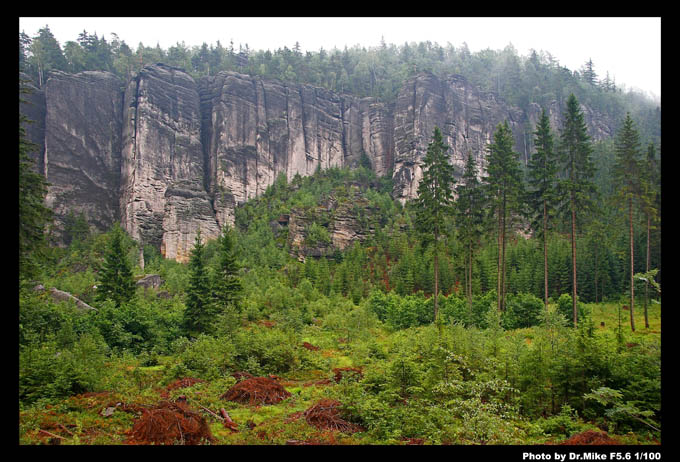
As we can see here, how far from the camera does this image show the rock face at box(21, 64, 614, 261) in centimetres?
6359

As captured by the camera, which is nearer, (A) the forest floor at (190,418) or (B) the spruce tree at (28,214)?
(A) the forest floor at (190,418)

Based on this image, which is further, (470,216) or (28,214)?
(470,216)

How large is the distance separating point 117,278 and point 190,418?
2020cm

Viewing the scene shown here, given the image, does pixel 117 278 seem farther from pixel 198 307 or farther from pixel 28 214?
pixel 28 214

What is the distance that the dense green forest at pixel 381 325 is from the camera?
9.06 meters

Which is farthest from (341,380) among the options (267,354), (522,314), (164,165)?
(164,165)

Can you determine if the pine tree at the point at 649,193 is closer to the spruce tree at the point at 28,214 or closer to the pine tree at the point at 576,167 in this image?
the pine tree at the point at 576,167

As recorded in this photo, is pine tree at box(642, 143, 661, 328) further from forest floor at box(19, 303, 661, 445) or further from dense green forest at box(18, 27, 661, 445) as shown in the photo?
forest floor at box(19, 303, 661, 445)

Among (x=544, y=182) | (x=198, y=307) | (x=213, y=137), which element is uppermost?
(x=213, y=137)

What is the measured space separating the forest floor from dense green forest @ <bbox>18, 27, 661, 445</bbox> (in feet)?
0.21

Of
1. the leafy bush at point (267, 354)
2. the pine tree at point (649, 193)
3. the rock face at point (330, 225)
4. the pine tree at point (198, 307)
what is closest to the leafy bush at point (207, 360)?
the leafy bush at point (267, 354)

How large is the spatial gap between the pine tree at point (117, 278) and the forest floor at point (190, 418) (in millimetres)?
13324

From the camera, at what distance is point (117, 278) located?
998 inches

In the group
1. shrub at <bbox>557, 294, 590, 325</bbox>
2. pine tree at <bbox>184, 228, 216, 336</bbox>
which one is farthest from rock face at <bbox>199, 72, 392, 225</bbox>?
shrub at <bbox>557, 294, 590, 325</bbox>
